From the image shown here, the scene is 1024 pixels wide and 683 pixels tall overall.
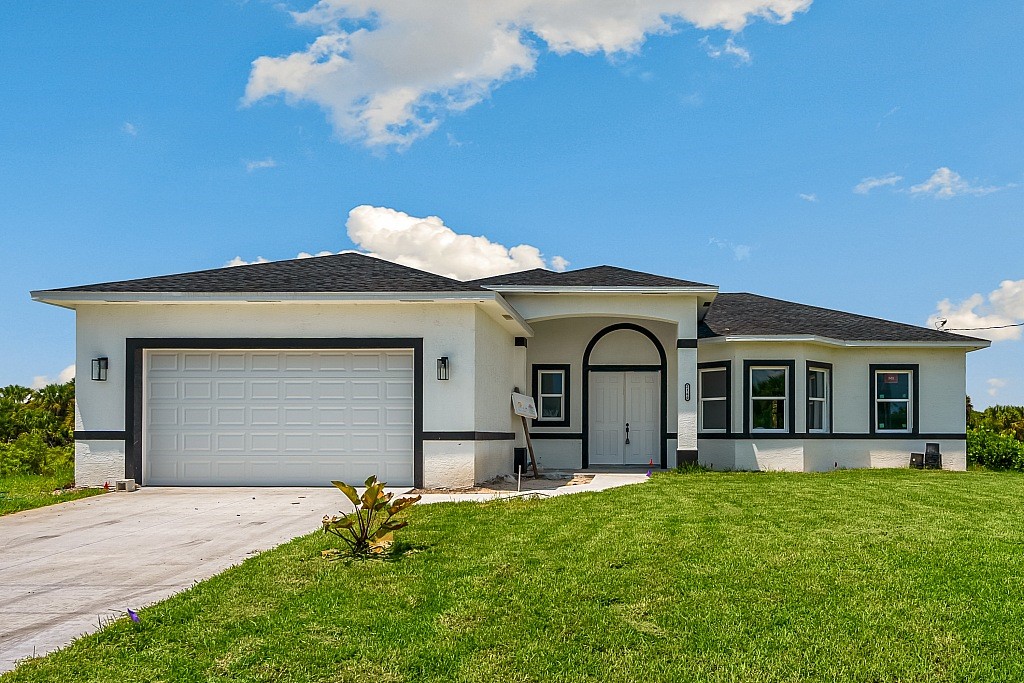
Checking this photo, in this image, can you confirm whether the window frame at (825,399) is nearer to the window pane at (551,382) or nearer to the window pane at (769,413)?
the window pane at (769,413)

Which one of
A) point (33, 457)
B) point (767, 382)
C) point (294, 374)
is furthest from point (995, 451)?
point (33, 457)

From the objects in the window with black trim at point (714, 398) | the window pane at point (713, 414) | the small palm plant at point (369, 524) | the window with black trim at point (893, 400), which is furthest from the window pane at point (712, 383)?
the small palm plant at point (369, 524)

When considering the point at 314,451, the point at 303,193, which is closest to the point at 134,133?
the point at 303,193

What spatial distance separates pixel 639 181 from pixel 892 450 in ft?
29.4

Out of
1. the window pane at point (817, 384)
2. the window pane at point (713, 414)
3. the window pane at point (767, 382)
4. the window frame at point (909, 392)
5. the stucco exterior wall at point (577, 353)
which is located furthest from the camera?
the window frame at point (909, 392)

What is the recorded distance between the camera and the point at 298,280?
15.5m

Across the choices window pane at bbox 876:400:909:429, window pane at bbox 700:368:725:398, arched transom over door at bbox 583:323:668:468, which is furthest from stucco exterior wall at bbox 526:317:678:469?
window pane at bbox 876:400:909:429

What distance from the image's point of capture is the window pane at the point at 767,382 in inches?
787

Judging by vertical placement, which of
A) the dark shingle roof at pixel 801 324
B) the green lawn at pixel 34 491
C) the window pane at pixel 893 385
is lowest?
the green lawn at pixel 34 491

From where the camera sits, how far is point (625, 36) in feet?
51.8

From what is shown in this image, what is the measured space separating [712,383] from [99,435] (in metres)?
12.5

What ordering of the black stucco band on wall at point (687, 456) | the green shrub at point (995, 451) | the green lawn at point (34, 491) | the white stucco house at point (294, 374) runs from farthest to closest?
the green shrub at point (995, 451) < the black stucco band on wall at point (687, 456) < the white stucco house at point (294, 374) < the green lawn at point (34, 491)

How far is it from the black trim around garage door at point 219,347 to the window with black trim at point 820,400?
10019mm

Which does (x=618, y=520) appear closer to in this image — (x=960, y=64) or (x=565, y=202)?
(x=565, y=202)
